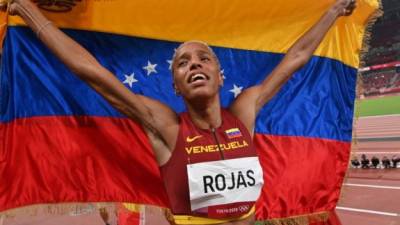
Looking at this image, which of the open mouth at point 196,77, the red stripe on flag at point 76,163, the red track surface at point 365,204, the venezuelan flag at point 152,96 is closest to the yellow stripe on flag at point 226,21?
the venezuelan flag at point 152,96

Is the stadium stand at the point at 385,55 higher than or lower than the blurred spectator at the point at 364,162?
higher

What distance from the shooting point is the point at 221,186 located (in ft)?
5.37

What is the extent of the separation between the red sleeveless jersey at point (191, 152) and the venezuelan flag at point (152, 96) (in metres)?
0.50

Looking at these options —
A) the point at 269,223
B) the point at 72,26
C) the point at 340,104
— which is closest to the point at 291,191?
the point at 269,223

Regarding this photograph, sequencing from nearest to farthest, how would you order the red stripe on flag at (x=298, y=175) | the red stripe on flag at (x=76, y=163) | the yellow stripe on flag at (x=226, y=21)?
the red stripe on flag at (x=76, y=163)
the yellow stripe on flag at (x=226, y=21)
the red stripe on flag at (x=298, y=175)

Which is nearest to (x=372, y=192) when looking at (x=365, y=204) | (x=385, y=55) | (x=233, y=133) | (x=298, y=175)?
(x=365, y=204)

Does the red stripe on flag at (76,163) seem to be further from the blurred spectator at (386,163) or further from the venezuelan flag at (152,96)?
the blurred spectator at (386,163)

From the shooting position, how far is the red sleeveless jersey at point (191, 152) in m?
1.63

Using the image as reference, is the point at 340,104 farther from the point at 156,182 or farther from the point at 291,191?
→ the point at 156,182

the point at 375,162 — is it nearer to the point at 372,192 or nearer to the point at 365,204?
the point at 372,192

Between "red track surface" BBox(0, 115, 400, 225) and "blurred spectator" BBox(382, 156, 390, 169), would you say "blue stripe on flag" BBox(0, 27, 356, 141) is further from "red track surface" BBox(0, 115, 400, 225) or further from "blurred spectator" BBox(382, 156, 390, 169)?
"blurred spectator" BBox(382, 156, 390, 169)

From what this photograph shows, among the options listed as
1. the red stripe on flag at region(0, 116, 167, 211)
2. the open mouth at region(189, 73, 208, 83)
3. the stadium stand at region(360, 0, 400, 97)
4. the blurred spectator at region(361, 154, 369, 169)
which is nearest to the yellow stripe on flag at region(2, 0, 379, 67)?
the red stripe on flag at region(0, 116, 167, 211)

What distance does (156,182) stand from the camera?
216 cm

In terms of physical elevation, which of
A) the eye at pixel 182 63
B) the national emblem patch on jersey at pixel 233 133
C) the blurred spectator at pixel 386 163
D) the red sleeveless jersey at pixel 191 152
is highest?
the eye at pixel 182 63
